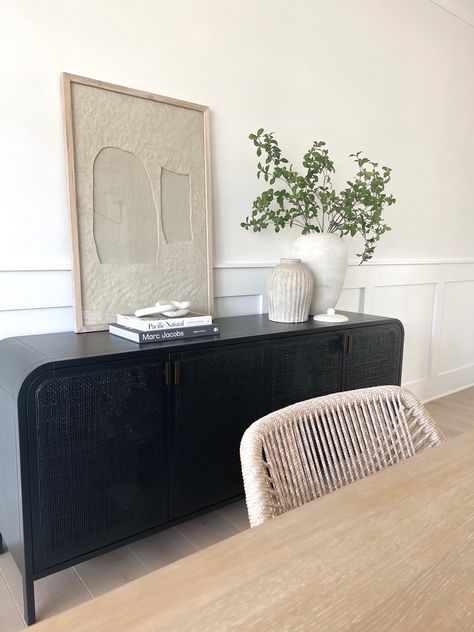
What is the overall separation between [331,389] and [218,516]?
73cm

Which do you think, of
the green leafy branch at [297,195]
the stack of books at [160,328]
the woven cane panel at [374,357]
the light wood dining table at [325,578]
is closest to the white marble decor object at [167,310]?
the stack of books at [160,328]

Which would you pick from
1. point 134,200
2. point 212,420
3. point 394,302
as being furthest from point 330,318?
point 394,302

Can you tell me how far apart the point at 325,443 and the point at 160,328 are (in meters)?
0.90

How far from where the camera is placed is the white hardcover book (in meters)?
1.68

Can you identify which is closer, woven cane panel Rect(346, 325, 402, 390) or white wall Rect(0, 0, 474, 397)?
white wall Rect(0, 0, 474, 397)

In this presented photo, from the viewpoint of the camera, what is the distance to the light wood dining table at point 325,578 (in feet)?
1.58

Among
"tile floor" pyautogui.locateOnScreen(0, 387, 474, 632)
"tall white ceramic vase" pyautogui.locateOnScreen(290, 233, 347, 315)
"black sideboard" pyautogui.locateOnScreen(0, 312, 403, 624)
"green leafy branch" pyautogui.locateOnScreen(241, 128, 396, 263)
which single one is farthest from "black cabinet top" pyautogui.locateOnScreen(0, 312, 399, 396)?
"tile floor" pyautogui.locateOnScreen(0, 387, 474, 632)

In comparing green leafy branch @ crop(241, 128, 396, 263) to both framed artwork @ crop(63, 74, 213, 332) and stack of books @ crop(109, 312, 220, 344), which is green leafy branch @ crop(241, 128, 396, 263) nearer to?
framed artwork @ crop(63, 74, 213, 332)

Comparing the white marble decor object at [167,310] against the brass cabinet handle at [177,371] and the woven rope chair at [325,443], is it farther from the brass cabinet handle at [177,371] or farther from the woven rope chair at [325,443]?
the woven rope chair at [325,443]

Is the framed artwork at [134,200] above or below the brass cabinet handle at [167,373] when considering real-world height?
above

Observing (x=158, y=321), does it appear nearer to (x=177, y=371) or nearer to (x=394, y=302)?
(x=177, y=371)

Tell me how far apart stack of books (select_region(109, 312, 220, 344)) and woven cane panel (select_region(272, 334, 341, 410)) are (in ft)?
1.03

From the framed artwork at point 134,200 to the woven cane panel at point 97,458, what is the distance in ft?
1.43

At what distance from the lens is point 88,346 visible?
1.60 m
